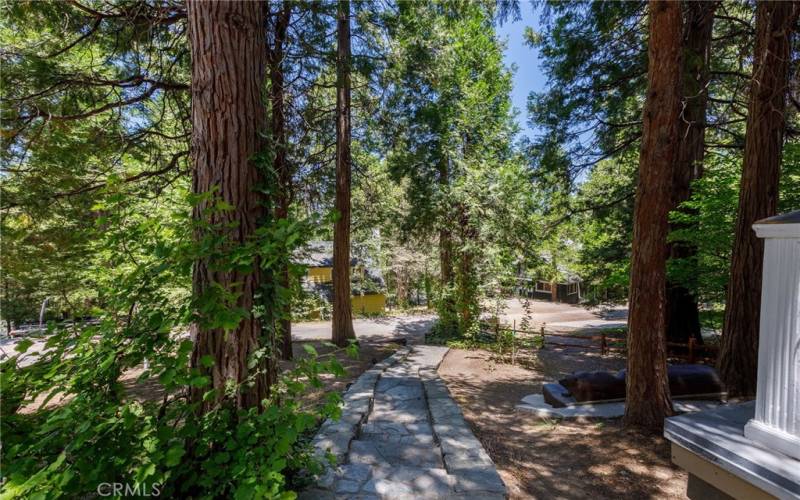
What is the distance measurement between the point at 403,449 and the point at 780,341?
2711 mm

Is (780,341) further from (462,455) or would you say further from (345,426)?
(345,426)

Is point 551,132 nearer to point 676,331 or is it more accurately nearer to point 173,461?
point 676,331

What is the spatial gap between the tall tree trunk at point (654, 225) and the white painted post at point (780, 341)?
161 centimetres

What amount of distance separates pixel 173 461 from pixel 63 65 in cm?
524

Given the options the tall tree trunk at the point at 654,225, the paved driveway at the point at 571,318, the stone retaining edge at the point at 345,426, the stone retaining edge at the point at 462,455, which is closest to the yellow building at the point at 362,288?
the paved driveway at the point at 571,318

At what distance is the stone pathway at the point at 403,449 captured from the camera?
2.31 m

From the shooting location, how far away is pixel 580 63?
698 cm

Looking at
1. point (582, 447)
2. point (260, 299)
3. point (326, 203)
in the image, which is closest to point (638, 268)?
point (582, 447)

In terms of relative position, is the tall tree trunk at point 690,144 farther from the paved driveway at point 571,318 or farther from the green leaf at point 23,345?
the green leaf at point 23,345

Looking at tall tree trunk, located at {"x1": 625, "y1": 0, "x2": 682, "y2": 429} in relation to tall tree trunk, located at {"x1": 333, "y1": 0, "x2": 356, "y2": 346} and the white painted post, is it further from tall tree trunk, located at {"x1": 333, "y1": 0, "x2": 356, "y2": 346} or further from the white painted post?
tall tree trunk, located at {"x1": 333, "y1": 0, "x2": 356, "y2": 346}

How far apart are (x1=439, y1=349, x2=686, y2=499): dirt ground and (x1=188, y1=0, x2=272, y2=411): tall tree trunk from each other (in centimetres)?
219

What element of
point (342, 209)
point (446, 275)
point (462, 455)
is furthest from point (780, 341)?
point (446, 275)

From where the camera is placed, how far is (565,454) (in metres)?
3.31

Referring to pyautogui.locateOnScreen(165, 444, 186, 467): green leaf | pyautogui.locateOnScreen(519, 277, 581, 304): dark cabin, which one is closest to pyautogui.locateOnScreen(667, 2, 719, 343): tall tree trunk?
pyautogui.locateOnScreen(165, 444, 186, 467): green leaf
